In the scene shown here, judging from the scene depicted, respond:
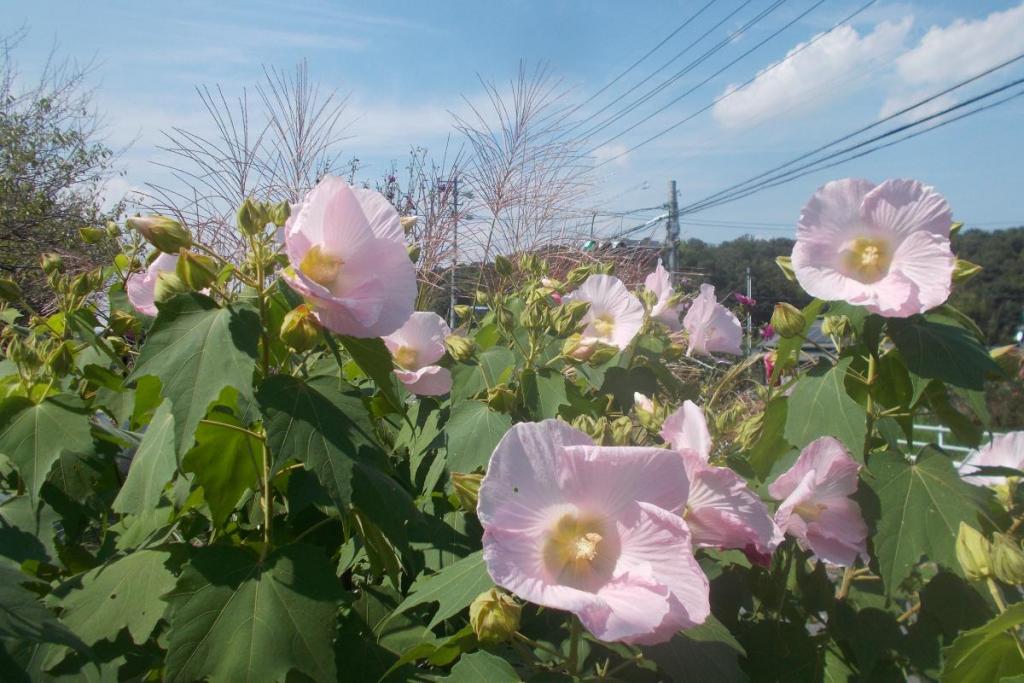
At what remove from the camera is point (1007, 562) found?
1000 mm

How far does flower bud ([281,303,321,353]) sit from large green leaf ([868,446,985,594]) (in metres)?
0.93

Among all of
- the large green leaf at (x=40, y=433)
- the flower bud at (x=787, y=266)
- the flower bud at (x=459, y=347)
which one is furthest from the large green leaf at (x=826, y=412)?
the large green leaf at (x=40, y=433)

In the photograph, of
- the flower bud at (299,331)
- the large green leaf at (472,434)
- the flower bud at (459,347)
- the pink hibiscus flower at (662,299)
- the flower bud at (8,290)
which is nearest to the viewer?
the flower bud at (299,331)

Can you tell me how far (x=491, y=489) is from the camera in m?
0.91

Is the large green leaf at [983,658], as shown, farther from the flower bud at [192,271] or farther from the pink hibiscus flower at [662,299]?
the pink hibiscus flower at [662,299]

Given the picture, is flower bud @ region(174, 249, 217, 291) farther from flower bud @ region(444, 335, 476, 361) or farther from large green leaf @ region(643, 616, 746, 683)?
large green leaf @ region(643, 616, 746, 683)

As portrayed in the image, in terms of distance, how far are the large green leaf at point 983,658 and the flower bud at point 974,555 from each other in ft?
0.25

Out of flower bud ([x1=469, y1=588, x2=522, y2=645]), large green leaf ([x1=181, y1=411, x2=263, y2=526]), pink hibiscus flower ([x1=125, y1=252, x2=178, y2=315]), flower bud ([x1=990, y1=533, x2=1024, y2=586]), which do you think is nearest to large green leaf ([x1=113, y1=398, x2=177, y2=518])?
large green leaf ([x1=181, y1=411, x2=263, y2=526])

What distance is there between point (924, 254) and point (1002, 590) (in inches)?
21.6

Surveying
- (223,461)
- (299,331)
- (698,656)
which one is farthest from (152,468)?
(698,656)

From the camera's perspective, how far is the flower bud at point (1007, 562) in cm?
99

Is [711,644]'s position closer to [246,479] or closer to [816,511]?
[816,511]

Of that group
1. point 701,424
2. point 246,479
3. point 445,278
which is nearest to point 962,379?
point 701,424

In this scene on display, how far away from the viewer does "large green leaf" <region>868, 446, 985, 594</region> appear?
1.20m
